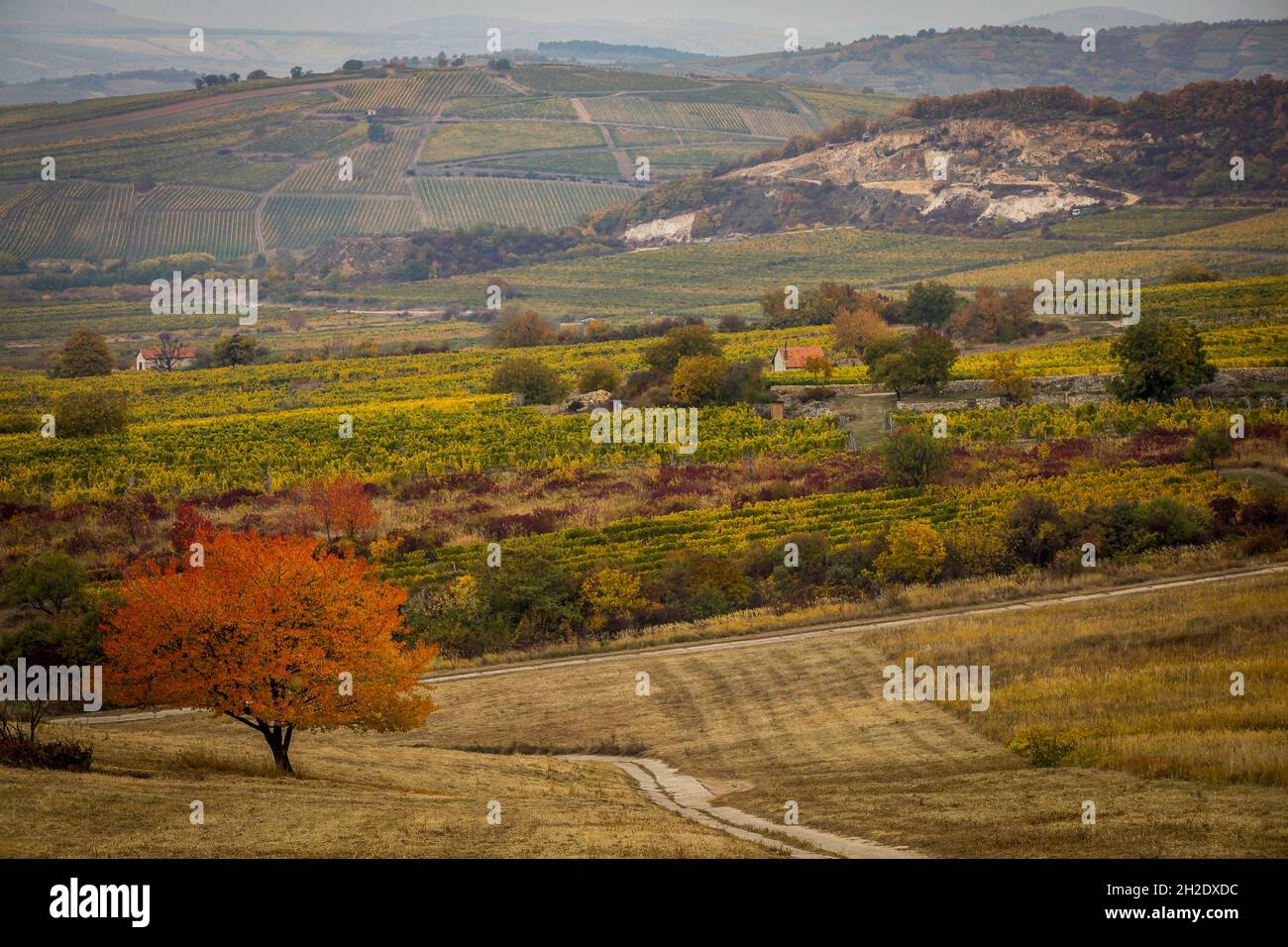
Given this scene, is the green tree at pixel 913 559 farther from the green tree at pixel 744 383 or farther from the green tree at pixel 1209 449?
the green tree at pixel 744 383

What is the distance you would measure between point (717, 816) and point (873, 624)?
18.9m

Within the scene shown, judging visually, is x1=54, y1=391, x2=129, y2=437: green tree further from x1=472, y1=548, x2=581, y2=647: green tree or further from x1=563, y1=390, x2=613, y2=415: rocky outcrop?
x1=472, y1=548, x2=581, y2=647: green tree

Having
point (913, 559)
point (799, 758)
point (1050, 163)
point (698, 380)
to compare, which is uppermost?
point (1050, 163)

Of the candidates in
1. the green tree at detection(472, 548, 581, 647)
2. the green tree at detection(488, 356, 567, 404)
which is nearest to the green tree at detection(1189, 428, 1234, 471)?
the green tree at detection(472, 548, 581, 647)

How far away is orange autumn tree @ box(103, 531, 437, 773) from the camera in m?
25.0

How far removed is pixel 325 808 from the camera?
21.5 m

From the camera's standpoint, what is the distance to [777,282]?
6358 inches

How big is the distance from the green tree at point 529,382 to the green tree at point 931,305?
101ft

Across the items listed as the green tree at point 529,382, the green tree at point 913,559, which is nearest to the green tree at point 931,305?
the green tree at point 529,382

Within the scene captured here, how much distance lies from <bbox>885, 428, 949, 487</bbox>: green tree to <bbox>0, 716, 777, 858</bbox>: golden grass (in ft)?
96.2

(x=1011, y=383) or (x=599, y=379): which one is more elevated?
(x=599, y=379)

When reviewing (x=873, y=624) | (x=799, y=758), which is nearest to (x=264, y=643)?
(x=799, y=758)

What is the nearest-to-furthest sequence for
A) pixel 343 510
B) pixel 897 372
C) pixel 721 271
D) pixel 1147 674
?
pixel 1147 674, pixel 343 510, pixel 897 372, pixel 721 271

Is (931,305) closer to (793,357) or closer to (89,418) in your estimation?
(793,357)
